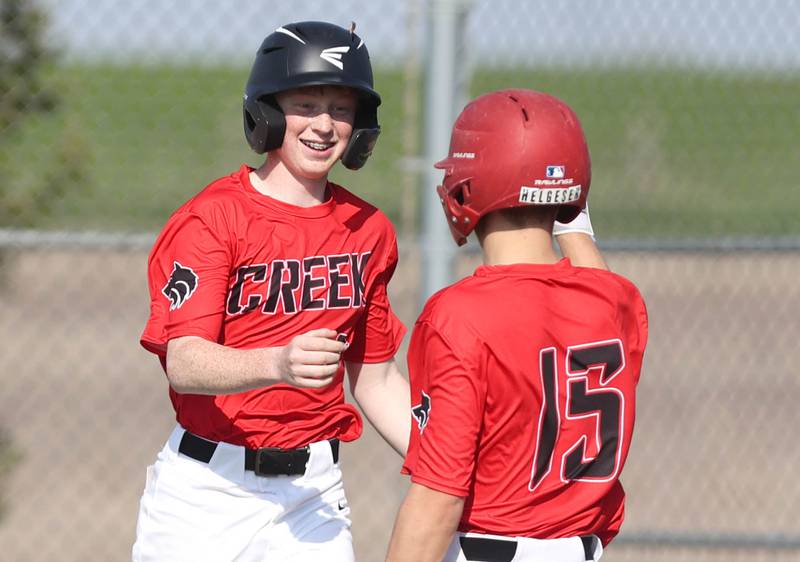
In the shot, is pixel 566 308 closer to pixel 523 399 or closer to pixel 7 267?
pixel 523 399

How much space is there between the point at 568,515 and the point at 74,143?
3.53 meters

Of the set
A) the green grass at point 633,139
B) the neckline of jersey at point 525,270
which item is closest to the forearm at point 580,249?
the neckline of jersey at point 525,270

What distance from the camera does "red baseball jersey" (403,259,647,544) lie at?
2338mm

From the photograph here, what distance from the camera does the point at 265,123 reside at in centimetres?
304

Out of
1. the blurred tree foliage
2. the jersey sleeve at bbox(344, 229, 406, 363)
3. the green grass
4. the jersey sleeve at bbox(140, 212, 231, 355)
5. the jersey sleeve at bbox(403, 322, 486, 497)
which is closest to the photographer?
the jersey sleeve at bbox(403, 322, 486, 497)

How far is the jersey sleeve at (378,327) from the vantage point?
3.34 metres

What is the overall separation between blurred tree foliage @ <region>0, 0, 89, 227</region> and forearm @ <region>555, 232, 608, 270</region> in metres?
2.82

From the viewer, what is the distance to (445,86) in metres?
4.43

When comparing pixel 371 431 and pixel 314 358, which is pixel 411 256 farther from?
pixel 314 358

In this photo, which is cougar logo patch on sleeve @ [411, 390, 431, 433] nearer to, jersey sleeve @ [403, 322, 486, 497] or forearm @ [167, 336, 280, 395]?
jersey sleeve @ [403, 322, 486, 497]

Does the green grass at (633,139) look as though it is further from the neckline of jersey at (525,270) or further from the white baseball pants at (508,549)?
the white baseball pants at (508,549)

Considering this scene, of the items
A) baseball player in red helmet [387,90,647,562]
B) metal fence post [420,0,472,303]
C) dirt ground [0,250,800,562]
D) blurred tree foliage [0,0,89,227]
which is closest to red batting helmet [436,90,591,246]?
baseball player in red helmet [387,90,647,562]

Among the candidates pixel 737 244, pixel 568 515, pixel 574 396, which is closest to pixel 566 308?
pixel 574 396

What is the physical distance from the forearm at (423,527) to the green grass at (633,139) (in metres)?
3.43
